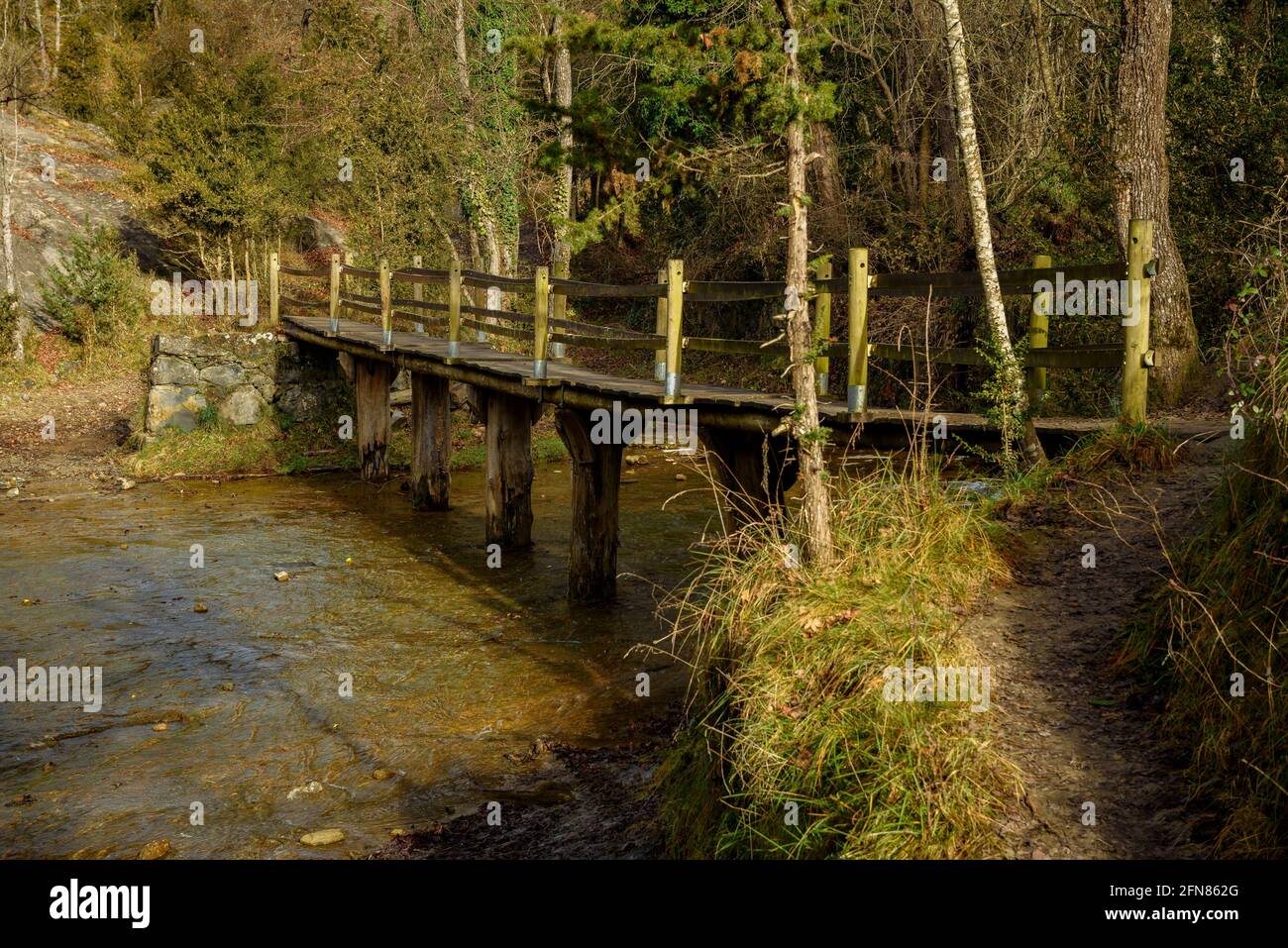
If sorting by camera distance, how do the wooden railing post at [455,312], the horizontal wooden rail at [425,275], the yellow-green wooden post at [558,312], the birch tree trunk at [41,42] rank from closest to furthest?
1. the yellow-green wooden post at [558,312]
2. the wooden railing post at [455,312]
3. the horizontal wooden rail at [425,275]
4. the birch tree trunk at [41,42]

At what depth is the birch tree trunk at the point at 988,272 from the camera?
24.5ft

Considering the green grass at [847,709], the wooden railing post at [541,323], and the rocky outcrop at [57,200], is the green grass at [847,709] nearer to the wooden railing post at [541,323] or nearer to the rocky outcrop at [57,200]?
the wooden railing post at [541,323]

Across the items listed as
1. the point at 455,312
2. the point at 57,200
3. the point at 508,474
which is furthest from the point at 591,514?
the point at 57,200

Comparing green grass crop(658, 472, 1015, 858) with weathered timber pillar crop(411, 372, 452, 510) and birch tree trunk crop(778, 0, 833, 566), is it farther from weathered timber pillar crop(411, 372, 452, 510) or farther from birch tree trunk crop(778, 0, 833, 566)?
weathered timber pillar crop(411, 372, 452, 510)

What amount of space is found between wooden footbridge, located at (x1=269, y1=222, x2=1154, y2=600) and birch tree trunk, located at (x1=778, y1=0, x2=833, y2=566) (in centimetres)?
17

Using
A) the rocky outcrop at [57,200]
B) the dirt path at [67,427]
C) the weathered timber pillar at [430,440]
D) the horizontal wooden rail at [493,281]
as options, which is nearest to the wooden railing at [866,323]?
the horizontal wooden rail at [493,281]

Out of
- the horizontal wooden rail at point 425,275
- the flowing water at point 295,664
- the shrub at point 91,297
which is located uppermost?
the shrub at point 91,297

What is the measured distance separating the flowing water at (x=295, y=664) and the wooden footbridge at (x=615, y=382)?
3.13ft

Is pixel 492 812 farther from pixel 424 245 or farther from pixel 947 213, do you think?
pixel 424 245

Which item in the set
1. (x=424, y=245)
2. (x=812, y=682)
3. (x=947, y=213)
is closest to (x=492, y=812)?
(x=812, y=682)

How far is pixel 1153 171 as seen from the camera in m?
10.4

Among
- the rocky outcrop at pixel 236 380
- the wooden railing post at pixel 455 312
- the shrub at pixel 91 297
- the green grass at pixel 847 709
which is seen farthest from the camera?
the shrub at pixel 91 297

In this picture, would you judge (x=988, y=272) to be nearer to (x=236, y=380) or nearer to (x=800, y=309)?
(x=800, y=309)

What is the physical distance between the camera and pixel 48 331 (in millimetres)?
22844
